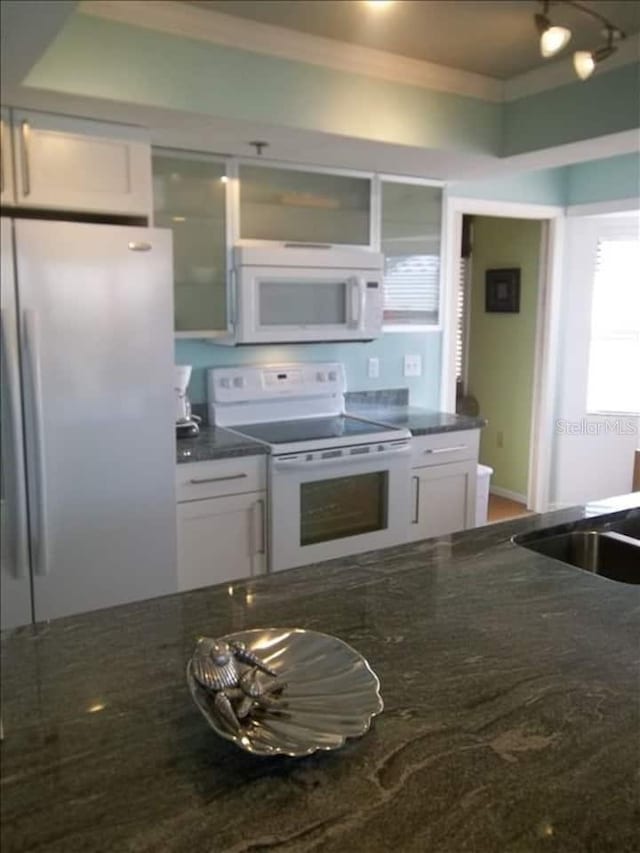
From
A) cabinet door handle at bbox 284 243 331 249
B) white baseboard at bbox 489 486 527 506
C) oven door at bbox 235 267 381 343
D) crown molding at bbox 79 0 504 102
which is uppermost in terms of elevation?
crown molding at bbox 79 0 504 102

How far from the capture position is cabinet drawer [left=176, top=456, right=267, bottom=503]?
2.78m

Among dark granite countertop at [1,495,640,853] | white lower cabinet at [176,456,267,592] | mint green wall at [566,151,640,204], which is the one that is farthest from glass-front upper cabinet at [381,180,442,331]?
dark granite countertop at [1,495,640,853]

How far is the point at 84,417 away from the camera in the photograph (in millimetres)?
2484

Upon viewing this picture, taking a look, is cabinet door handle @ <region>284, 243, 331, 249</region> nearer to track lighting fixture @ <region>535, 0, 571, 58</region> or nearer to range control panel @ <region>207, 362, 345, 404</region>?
range control panel @ <region>207, 362, 345, 404</region>

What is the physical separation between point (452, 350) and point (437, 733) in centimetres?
340

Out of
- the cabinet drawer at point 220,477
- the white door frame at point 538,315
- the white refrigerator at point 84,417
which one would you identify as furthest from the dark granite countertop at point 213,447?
the white door frame at point 538,315

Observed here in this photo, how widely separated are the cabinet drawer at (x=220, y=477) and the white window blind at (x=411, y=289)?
1.30m

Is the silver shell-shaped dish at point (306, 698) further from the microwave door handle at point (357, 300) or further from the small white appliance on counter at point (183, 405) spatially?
the microwave door handle at point (357, 300)

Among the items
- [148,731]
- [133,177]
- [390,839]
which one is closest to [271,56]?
[133,177]

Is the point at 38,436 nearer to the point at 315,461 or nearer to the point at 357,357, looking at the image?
the point at 315,461

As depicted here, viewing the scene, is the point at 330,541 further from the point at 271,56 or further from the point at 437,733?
the point at 437,733

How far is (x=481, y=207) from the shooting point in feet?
13.6

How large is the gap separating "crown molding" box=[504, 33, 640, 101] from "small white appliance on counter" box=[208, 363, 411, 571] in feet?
5.01

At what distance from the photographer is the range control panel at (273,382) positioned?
3.38m
